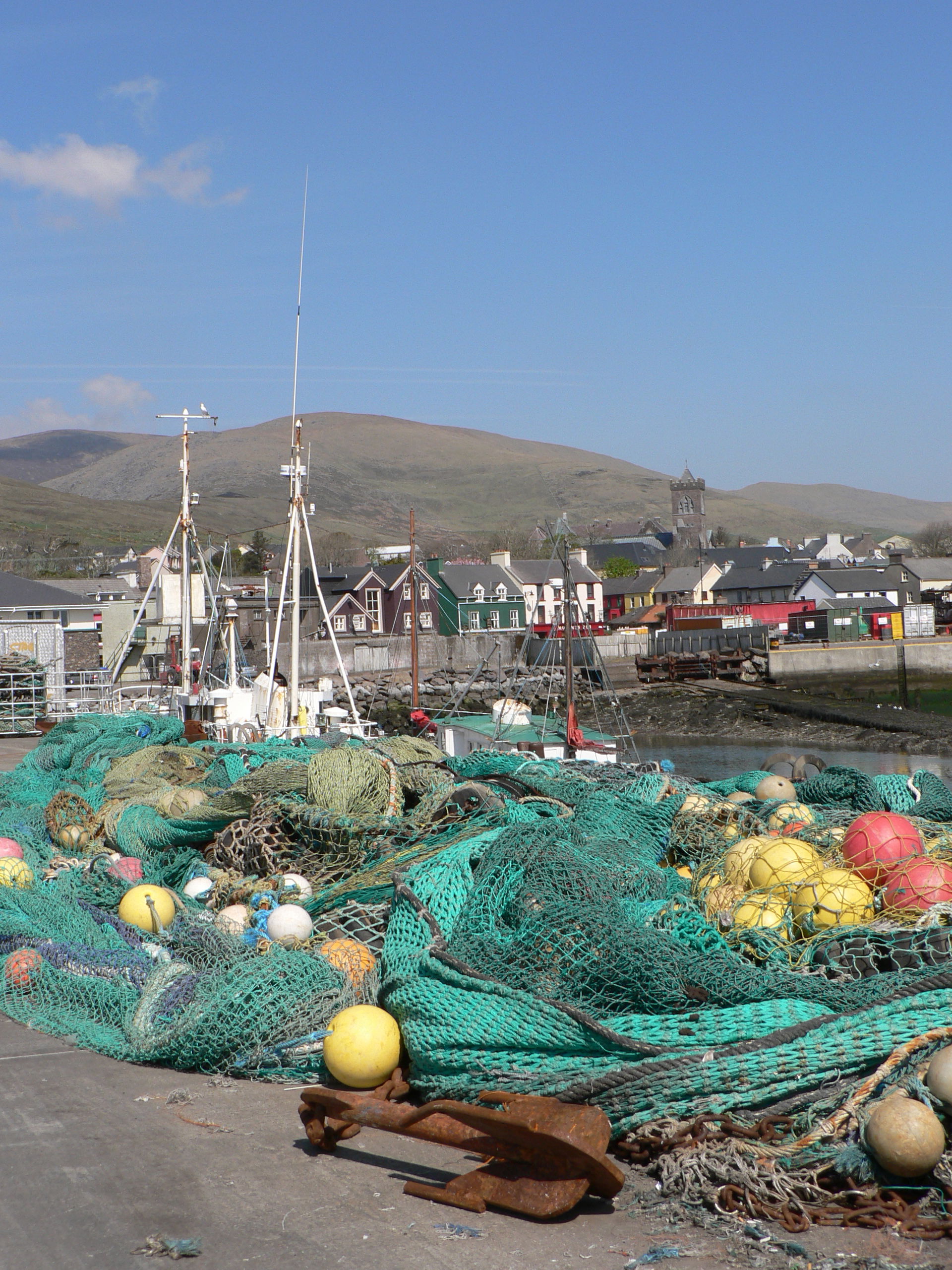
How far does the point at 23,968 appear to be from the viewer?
6211 millimetres

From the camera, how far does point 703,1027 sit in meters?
4.28

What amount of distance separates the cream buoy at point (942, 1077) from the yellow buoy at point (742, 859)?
204cm

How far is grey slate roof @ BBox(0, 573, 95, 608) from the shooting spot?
33.4 metres

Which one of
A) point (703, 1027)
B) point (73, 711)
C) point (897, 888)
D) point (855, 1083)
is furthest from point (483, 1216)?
point (73, 711)

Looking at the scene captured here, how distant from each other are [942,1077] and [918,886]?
177cm

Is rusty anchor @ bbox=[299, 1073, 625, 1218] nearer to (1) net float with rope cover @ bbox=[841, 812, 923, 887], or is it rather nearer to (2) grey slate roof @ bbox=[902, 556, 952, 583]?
(1) net float with rope cover @ bbox=[841, 812, 923, 887]

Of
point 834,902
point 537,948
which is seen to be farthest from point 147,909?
point 834,902

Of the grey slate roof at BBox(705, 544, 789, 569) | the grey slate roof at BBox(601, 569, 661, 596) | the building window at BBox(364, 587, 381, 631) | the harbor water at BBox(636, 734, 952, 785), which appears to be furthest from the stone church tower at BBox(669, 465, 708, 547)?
the harbor water at BBox(636, 734, 952, 785)

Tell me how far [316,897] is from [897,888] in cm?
327

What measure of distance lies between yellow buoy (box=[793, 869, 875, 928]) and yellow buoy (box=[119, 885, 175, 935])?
374cm

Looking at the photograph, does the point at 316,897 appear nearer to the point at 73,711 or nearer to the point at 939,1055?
the point at 939,1055

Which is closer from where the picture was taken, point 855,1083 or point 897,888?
point 855,1083

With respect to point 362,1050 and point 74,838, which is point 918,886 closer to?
point 362,1050

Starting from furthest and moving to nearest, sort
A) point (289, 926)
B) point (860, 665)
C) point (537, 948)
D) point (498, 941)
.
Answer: point (860, 665) < point (289, 926) < point (498, 941) < point (537, 948)
